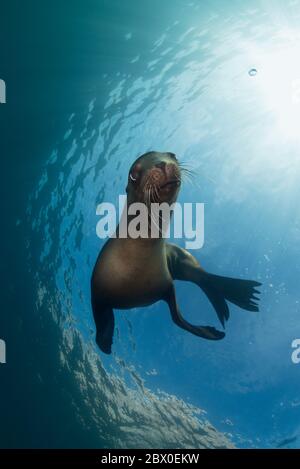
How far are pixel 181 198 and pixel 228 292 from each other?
4.85 meters

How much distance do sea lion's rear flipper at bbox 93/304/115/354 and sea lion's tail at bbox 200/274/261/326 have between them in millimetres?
Answer: 1166

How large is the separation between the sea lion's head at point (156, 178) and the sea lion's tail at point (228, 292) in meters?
1.48

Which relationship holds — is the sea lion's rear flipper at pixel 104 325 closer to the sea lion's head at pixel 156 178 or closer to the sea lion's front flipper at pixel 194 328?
the sea lion's front flipper at pixel 194 328

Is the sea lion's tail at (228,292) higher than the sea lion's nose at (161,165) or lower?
lower

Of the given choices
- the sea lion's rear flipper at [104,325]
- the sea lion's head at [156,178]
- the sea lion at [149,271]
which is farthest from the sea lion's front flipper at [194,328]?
the sea lion's head at [156,178]

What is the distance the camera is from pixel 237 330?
36.7 ft

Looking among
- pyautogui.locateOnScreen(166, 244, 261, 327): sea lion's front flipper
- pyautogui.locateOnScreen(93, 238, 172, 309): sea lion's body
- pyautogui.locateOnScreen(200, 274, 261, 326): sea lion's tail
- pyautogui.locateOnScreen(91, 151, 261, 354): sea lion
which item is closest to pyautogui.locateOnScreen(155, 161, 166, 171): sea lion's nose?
pyautogui.locateOnScreen(91, 151, 261, 354): sea lion

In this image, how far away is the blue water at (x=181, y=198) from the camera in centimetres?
803

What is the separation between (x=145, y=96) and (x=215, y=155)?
2.29 meters

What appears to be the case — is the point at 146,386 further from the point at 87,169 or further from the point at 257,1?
the point at 257,1

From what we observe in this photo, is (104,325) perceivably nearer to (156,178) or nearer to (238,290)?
(238,290)

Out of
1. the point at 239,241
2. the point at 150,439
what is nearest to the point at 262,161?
the point at 239,241

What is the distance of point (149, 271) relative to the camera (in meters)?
4.03

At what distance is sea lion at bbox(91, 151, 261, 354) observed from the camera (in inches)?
139
